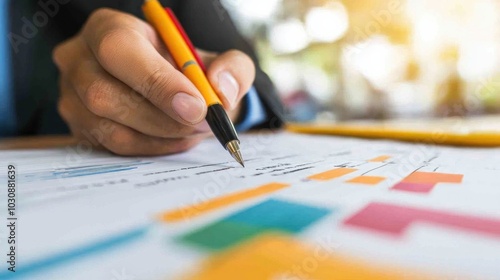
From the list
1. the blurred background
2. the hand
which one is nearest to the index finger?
the hand

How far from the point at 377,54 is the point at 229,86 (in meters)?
1.95

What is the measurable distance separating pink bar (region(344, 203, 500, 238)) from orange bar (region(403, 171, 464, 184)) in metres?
0.06

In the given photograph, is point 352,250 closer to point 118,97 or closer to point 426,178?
point 426,178

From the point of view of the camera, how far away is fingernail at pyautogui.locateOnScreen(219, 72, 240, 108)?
0.32 meters

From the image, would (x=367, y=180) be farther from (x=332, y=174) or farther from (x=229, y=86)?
(x=229, y=86)

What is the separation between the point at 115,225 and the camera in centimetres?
14

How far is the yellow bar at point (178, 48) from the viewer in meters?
0.30

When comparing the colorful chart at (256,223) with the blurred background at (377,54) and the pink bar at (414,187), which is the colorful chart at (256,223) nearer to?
the pink bar at (414,187)

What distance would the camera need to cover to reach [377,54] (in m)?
2.09

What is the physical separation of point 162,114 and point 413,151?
0.22m

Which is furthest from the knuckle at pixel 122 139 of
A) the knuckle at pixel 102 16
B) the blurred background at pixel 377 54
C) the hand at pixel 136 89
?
the blurred background at pixel 377 54

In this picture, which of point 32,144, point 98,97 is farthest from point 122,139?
point 32,144

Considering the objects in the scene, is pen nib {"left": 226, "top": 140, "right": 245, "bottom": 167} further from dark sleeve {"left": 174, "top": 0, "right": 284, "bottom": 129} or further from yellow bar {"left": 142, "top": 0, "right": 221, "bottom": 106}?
dark sleeve {"left": 174, "top": 0, "right": 284, "bottom": 129}

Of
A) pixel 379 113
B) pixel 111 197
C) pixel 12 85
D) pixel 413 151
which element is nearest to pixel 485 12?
pixel 379 113
